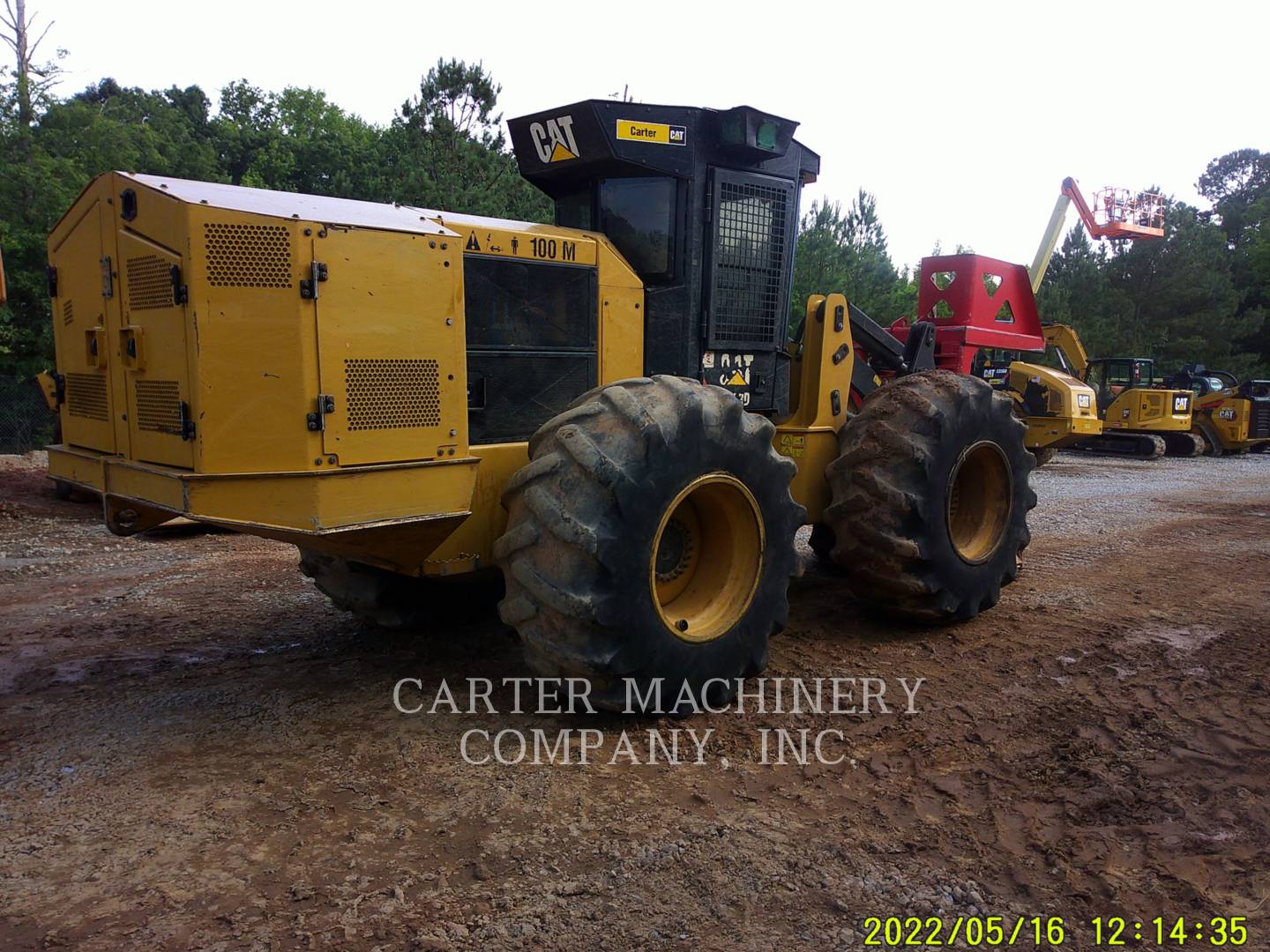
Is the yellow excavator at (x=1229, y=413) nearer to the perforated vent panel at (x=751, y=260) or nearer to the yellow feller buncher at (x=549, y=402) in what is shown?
the yellow feller buncher at (x=549, y=402)

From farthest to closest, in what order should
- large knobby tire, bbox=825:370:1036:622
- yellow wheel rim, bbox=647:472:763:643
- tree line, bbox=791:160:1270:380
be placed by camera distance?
tree line, bbox=791:160:1270:380, large knobby tire, bbox=825:370:1036:622, yellow wheel rim, bbox=647:472:763:643

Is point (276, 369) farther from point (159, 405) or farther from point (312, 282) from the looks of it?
point (159, 405)

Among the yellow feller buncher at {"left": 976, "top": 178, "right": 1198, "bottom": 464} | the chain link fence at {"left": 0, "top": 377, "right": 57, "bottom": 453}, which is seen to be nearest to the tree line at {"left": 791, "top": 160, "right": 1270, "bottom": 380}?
the yellow feller buncher at {"left": 976, "top": 178, "right": 1198, "bottom": 464}

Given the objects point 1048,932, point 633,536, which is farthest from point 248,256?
point 1048,932

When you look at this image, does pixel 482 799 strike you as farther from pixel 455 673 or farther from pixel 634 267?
pixel 634 267

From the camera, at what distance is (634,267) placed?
5.30 meters

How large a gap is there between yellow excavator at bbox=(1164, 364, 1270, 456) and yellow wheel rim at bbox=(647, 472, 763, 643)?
2030cm

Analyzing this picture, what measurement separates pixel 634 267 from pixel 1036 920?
370 centimetres

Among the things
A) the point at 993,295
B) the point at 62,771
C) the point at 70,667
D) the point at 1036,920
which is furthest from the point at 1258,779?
the point at 993,295

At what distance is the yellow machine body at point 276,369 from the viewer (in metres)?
3.52

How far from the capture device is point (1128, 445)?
20547 millimetres

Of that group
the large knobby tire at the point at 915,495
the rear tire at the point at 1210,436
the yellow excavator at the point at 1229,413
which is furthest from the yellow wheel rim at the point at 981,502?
the rear tire at the point at 1210,436

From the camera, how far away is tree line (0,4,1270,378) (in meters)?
22.6

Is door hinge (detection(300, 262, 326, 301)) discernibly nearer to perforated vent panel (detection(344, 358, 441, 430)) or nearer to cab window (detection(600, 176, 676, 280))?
perforated vent panel (detection(344, 358, 441, 430))
